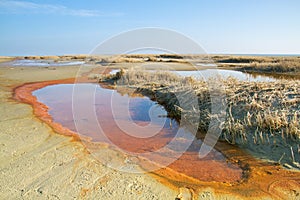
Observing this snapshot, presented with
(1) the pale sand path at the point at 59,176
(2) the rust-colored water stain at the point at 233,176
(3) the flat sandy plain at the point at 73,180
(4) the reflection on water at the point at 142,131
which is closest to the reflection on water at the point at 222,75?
(4) the reflection on water at the point at 142,131

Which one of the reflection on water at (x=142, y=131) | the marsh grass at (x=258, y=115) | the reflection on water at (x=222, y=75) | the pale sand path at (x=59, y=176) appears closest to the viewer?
the pale sand path at (x=59, y=176)

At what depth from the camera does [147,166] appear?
468 centimetres

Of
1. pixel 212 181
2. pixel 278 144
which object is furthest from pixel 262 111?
pixel 212 181

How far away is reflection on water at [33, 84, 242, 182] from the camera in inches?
191

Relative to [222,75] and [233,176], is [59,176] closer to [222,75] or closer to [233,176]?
[233,176]

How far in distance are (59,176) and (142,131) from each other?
3.40 metres

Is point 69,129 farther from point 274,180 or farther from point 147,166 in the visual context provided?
point 274,180

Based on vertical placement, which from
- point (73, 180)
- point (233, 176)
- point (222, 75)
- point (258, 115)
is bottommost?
point (233, 176)

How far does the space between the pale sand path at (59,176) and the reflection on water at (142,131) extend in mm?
1012

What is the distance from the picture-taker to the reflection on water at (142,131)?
4840 mm

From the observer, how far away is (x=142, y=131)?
7.13 m

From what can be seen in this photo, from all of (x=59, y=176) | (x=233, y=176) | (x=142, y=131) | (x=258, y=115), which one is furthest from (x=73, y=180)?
(x=258, y=115)

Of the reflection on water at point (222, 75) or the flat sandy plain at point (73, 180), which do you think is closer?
the flat sandy plain at point (73, 180)

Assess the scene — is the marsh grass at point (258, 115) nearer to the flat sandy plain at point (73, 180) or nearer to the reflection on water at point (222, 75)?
the flat sandy plain at point (73, 180)
